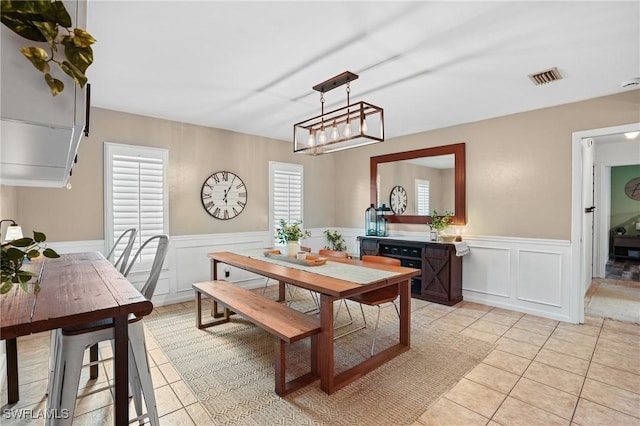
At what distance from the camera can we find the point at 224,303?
2.85 meters

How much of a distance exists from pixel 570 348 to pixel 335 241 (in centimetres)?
381

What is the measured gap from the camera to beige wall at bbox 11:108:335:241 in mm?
3529

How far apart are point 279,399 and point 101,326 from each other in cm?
126

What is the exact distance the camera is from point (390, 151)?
534 centimetres

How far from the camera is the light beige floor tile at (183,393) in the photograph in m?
2.15

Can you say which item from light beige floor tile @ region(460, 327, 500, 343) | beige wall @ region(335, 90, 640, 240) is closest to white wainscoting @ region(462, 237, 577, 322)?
beige wall @ region(335, 90, 640, 240)

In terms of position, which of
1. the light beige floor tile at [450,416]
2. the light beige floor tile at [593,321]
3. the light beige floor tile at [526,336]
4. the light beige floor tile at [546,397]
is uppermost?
the light beige floor tile at [593,321]

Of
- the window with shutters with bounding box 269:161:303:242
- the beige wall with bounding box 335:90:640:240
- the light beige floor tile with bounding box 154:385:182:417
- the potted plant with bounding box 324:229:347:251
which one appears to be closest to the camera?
the light beige floor tile with bounding box 154:385:182:417

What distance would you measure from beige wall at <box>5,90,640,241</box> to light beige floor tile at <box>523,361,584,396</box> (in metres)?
1.78

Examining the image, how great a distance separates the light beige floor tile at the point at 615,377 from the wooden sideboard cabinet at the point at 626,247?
6306 mm

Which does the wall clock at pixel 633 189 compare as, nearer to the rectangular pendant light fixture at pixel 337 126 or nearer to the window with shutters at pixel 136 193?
the rectangular pendant light fixture at pixel 337 126

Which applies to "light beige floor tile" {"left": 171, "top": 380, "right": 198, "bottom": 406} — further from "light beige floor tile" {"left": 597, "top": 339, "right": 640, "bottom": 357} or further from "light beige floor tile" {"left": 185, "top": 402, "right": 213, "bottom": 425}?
"light beige floor tile" {"left": 597, "top": 339, "right": 640, "bottom": 357}

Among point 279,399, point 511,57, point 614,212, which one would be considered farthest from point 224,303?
point 614,212

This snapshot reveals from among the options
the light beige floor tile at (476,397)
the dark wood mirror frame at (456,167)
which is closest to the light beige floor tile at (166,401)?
the light beige floor tile at (476,397)
